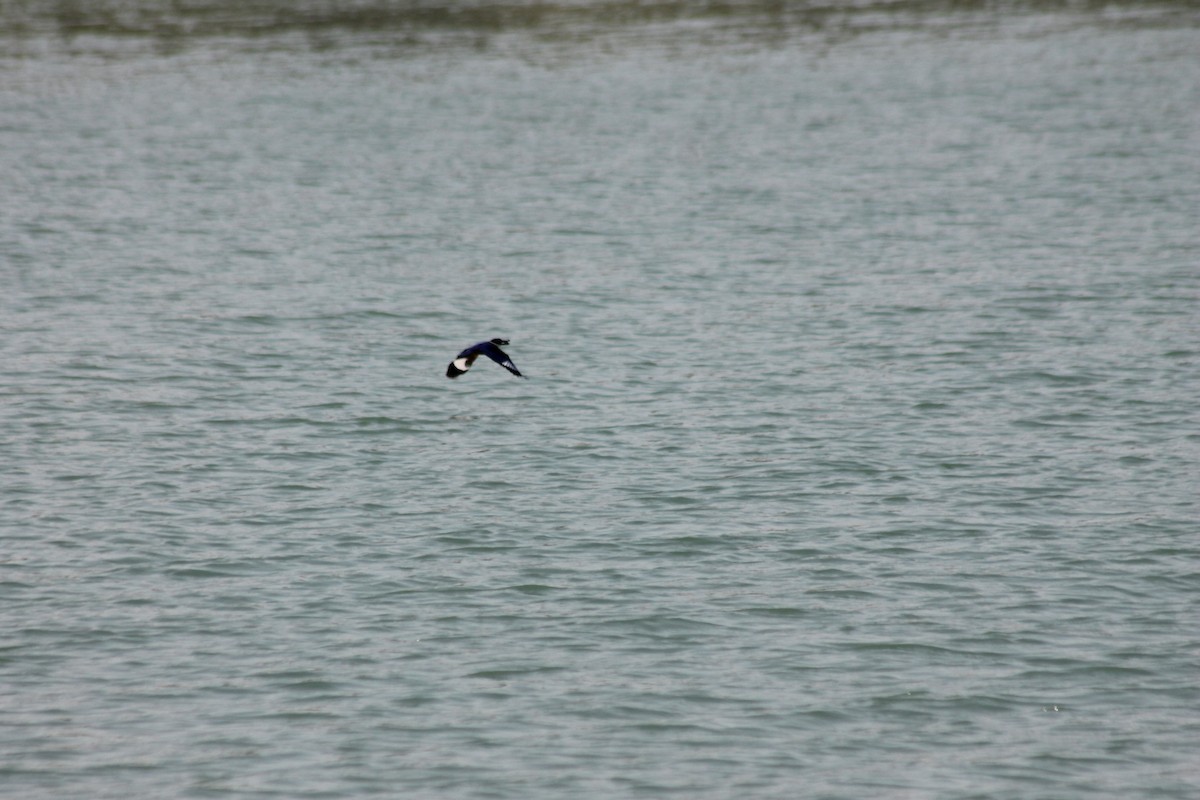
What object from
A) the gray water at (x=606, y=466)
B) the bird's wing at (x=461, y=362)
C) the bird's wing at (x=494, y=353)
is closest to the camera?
the gray water at (x=606, y=466)

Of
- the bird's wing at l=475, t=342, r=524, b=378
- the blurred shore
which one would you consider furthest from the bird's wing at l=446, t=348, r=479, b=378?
the blurred shore

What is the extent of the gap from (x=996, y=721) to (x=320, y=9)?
207 ft

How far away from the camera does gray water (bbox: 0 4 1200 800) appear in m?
14.9

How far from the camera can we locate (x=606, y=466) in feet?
73.6

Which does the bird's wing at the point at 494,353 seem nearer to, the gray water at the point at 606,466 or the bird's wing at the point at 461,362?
the bird's wing at the point at 461,362

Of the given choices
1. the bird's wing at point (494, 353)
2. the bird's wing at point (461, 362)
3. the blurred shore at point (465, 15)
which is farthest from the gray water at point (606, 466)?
the blurred shore at point (465, 15)

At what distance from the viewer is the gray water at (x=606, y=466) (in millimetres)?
14938

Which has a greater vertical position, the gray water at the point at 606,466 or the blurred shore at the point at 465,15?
the blurred shore at the point at 465,15

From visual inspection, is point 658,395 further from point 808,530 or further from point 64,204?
point 64,204

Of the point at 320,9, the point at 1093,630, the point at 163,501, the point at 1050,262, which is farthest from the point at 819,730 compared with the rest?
the point at 320,9

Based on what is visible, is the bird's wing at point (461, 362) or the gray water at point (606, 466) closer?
the gray water at point (606, 466)

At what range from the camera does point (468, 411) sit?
25.6 m

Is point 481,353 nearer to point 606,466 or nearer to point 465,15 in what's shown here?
point 606,466

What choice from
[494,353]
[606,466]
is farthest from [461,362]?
[606,466]
